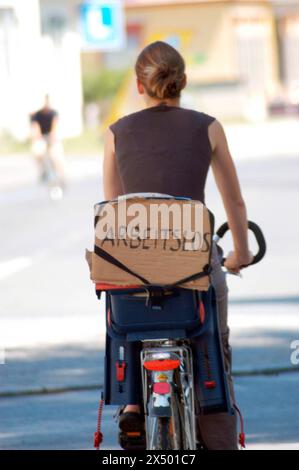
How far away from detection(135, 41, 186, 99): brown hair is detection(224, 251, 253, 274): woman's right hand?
0.62 m

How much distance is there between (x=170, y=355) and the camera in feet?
16.1

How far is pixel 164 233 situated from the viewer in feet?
16.2

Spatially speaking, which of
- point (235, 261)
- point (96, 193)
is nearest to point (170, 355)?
point (235, 261)

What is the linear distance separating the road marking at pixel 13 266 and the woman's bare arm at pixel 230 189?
10.1 m

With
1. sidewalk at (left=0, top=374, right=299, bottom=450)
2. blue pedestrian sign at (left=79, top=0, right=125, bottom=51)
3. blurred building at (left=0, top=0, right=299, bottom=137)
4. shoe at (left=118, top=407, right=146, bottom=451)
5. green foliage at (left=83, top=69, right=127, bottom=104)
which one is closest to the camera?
shoe at (left=118, top=407, right=146, bottom=451)

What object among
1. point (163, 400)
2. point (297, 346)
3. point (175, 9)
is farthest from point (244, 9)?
point (163, 400)

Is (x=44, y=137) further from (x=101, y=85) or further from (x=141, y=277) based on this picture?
(x=101, y=85)

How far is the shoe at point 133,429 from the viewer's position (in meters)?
5.11

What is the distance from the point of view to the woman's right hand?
5320 mm

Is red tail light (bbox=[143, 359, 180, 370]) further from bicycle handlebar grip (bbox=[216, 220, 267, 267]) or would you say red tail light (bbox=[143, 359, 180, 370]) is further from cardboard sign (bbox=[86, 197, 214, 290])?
bicycle handlebar grip (bbox=[216, 220, 267, 267])

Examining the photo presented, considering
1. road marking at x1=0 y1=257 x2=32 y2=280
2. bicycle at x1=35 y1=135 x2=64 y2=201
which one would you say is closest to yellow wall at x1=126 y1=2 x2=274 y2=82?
bicycle at x1=35 y1=135 x2=64 y2=201

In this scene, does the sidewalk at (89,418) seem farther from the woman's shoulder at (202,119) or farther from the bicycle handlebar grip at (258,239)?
the woman's shoulder at (202,119)

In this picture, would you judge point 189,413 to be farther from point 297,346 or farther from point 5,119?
point 5,119

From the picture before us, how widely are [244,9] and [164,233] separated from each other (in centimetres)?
7282
